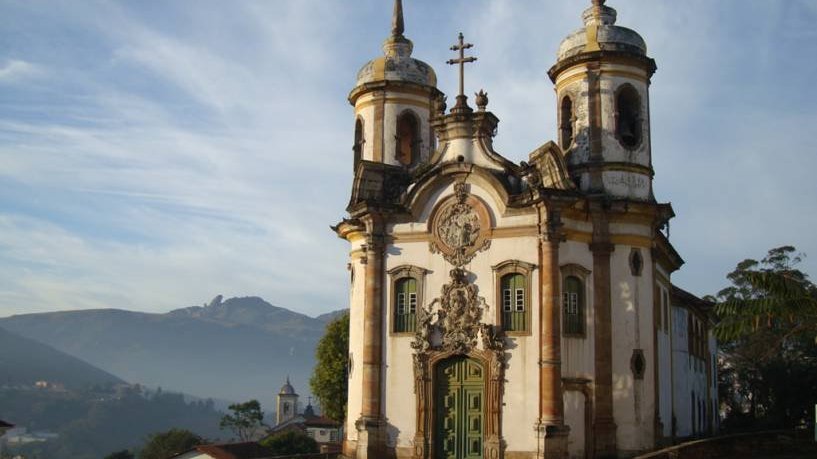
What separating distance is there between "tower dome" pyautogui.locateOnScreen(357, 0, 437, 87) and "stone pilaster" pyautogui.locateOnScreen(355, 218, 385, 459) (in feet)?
19.7

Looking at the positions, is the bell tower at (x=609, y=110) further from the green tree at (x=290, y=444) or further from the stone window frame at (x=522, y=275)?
the green tree at (x=290, y=444)

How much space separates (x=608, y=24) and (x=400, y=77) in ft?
22.1

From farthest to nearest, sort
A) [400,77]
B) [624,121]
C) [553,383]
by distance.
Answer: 1. [400,77]
2. [624,121]
3. [553,383]

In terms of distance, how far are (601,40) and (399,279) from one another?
8718 mm

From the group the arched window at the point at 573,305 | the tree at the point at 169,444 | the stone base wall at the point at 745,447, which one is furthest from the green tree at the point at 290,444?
the stone base wall at the point at 745,447

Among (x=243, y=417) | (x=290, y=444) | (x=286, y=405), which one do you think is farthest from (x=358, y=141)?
(x=286, y=405)

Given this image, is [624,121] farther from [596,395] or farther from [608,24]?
[596,395]

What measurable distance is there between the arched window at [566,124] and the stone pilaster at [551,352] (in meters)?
3.69

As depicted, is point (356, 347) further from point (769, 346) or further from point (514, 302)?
point (769, 346)

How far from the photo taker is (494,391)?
2380 centimetres

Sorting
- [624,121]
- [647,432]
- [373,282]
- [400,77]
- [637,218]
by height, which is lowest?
[647,432]

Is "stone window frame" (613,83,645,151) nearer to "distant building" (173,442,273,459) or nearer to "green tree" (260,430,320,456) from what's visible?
"distant building" (173,442,273,459)

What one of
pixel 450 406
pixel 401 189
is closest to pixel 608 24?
pixel 401 189

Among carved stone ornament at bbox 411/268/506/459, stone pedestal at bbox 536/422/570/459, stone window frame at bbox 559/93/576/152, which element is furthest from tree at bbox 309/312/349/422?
stone pedestal at bbox 536/422/570/459
